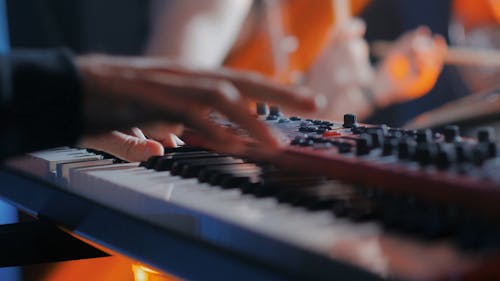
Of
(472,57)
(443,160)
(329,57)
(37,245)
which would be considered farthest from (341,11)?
(443,160)

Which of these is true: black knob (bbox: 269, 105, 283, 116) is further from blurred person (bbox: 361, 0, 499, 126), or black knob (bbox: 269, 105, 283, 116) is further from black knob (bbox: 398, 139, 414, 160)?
blurred person (bbox: 361, 0, 499, 126)

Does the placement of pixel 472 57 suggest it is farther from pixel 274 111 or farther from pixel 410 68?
pixel 274 111

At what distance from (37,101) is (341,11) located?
3.35 meters

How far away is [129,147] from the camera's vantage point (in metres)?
1.26

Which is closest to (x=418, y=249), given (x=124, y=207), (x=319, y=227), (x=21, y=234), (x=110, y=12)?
(x=319, y=227)

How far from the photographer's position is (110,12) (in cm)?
388

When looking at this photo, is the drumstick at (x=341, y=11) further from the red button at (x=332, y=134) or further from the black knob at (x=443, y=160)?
the black knob at (x=443, y=160)

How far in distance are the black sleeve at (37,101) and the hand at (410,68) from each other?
2959mm

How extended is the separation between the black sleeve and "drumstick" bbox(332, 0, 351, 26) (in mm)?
3291

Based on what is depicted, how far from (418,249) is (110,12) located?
344cm

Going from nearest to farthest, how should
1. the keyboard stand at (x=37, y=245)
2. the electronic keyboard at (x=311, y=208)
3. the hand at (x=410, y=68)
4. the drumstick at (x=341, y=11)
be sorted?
1. the electronic keyboard at (x=311, y=208)
2. the keyboard stand at (x=37, y=245)
3. the hand at (x=410, y=68)
4. the drumstick at (x=341, y=11)

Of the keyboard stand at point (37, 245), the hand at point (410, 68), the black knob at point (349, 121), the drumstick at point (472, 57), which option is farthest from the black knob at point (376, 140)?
the hand at point (410, 68)

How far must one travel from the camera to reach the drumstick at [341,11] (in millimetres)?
3969

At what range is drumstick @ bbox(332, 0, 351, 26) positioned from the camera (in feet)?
13.0
